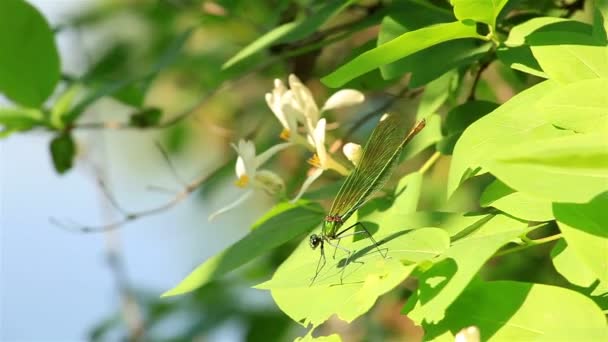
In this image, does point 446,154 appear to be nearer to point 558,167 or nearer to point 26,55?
point 558,167

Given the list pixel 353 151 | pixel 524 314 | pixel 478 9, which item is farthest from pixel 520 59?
pixel 524 314

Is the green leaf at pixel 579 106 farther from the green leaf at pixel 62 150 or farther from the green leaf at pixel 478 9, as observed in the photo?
the green leaf at pixel 62 150

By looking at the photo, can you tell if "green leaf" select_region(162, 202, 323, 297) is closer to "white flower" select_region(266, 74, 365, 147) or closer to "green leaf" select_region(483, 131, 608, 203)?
"white flower" select_region(266, 74, 365, 147)

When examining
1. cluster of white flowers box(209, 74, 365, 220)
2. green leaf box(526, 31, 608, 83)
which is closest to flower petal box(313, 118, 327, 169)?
cluster of white flowers box(209, 74, 365, 220)

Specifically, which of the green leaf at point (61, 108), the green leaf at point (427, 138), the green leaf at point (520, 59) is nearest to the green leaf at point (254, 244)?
the green leaf at point (427, 138)

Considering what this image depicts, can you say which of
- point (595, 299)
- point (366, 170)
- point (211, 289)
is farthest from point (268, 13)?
point (595, 299)

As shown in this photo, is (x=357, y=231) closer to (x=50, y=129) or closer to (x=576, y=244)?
(x=576, y=244)
